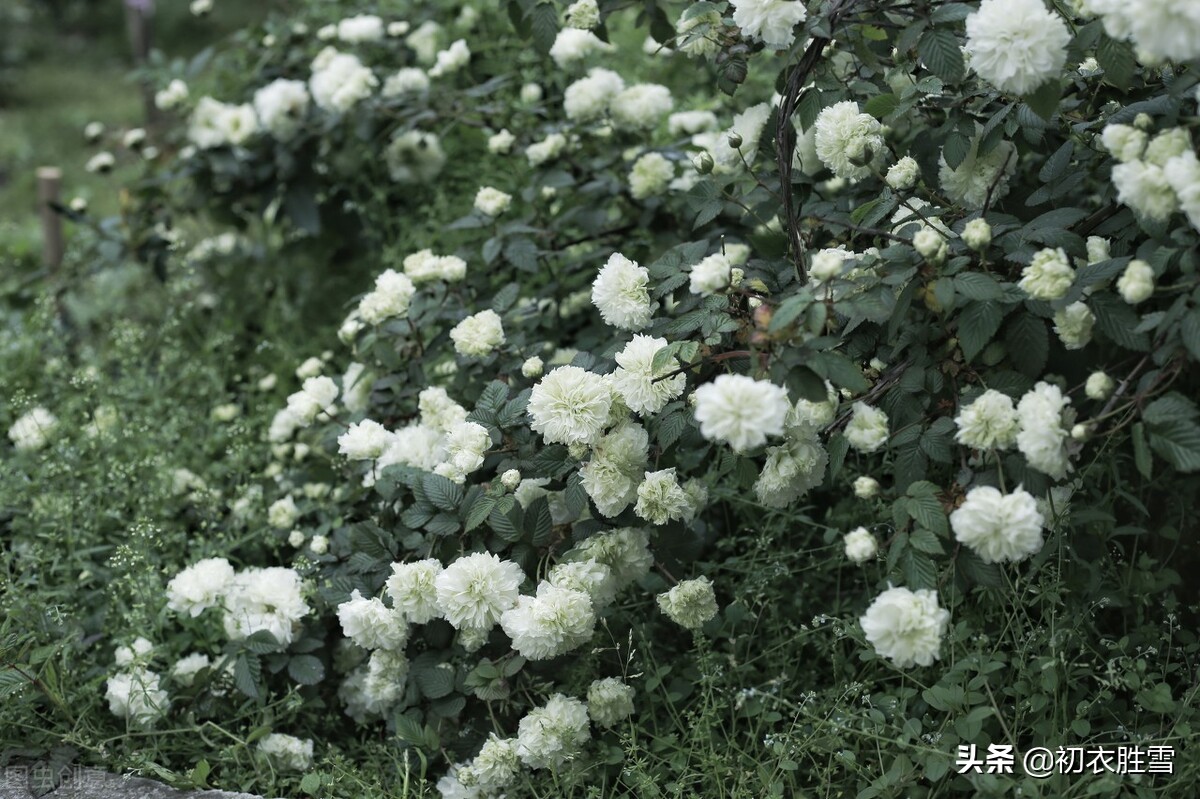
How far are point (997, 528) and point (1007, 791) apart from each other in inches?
17.7

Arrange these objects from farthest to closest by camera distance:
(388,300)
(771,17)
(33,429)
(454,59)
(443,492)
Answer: (454,59)
(33,429)
(388,300)
(443,492)
(771,17)

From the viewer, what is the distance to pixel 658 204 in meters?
2.62

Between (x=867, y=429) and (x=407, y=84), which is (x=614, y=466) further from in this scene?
(x=407, y=84)

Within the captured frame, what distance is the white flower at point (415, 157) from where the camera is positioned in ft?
10.5

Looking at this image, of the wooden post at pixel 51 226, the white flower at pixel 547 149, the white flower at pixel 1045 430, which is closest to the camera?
the white flower at pixel 1045 430

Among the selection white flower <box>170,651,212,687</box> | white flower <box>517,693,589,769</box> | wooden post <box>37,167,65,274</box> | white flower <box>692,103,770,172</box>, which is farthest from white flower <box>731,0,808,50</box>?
wooden post <box>37,167,65,274</box>

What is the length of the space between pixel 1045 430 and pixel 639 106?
1.43 metres

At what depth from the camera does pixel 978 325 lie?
5.48ft

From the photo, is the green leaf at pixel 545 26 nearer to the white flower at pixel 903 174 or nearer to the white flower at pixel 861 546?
the white flower at pixel 903 174

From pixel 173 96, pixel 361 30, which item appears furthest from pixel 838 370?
pixel 173 96

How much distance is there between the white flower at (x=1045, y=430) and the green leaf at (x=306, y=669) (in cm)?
127

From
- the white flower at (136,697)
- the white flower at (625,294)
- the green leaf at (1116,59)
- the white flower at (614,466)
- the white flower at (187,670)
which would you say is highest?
the green leaf at (1116,59)

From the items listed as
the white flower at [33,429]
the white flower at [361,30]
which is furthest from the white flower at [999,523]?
the white flower at [361,30]

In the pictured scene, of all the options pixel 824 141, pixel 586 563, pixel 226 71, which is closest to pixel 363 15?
pixel 226 71
